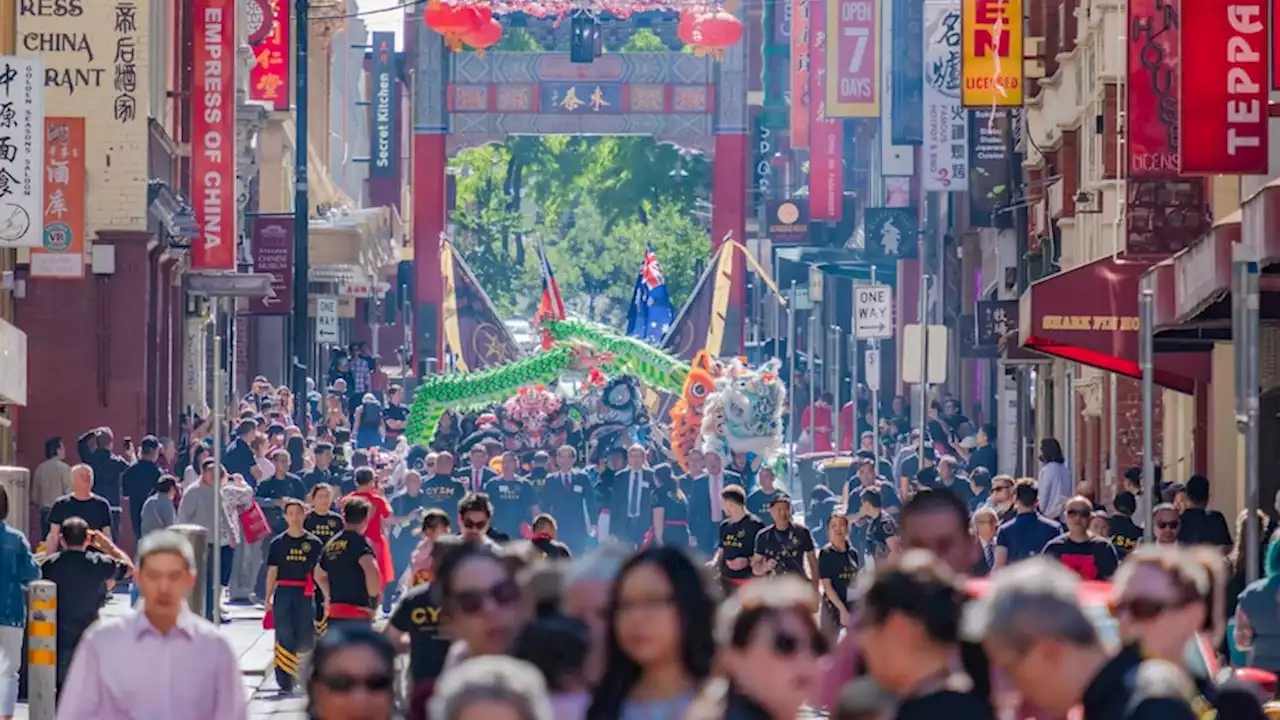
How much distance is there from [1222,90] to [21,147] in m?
10.8

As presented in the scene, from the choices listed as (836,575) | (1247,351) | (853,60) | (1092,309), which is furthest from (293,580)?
(853,60)

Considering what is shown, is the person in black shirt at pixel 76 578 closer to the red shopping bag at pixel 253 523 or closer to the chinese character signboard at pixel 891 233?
the red shopping bag at pixel 253 523

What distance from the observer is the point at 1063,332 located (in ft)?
86.0

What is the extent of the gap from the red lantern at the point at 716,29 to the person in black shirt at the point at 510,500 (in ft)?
127

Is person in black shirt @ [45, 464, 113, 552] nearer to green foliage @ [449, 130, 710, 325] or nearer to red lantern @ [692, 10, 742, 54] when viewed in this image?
red lantern @ [692, 10, 742, 54]

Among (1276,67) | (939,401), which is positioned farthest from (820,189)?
(1276,67)

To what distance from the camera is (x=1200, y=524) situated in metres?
20.0

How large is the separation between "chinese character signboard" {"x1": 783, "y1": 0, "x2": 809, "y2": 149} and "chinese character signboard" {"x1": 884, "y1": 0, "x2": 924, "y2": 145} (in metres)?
14.3

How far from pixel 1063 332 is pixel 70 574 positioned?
10.6 metres

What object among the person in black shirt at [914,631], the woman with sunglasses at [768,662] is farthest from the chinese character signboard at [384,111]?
the person in black shirt at [914,631]

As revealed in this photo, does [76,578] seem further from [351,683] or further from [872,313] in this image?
[872,313]

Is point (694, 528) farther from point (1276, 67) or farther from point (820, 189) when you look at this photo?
point (820, 189)

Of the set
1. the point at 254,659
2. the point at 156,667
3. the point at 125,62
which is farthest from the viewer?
the point at 125,62

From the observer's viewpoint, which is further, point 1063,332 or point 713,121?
point 713,121
